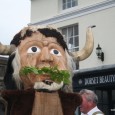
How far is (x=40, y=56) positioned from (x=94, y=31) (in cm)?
872

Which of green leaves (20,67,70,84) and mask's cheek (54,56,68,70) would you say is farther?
mask's cheek (54,56,68,70)

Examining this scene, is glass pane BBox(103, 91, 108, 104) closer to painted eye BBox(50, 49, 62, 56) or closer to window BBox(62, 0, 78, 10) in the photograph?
window BBox(62, 0, 78, 10)

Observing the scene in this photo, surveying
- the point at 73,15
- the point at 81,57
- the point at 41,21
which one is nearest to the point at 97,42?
the point at 73,15

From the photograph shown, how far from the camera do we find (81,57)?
378 cm

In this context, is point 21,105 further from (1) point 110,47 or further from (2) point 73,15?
(2) point 73,15

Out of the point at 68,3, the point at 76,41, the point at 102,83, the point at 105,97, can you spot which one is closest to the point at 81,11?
the point at 68,3

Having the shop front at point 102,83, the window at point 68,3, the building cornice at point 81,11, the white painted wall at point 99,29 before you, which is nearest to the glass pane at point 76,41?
the white painted wall at point 99,29

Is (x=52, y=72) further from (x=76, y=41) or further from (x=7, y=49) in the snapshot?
(x=76, y=41)

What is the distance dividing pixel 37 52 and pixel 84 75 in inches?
371

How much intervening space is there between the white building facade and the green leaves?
8222 mm

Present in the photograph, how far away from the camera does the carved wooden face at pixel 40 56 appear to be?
131 inches

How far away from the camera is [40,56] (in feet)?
11.2

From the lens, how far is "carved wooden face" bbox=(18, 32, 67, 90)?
333 cm

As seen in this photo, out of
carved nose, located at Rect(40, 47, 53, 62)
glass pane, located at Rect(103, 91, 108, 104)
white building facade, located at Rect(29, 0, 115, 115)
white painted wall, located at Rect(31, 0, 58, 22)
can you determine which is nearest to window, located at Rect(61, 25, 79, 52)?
white building facade, located at Rect(29, 0, 115, 115)
